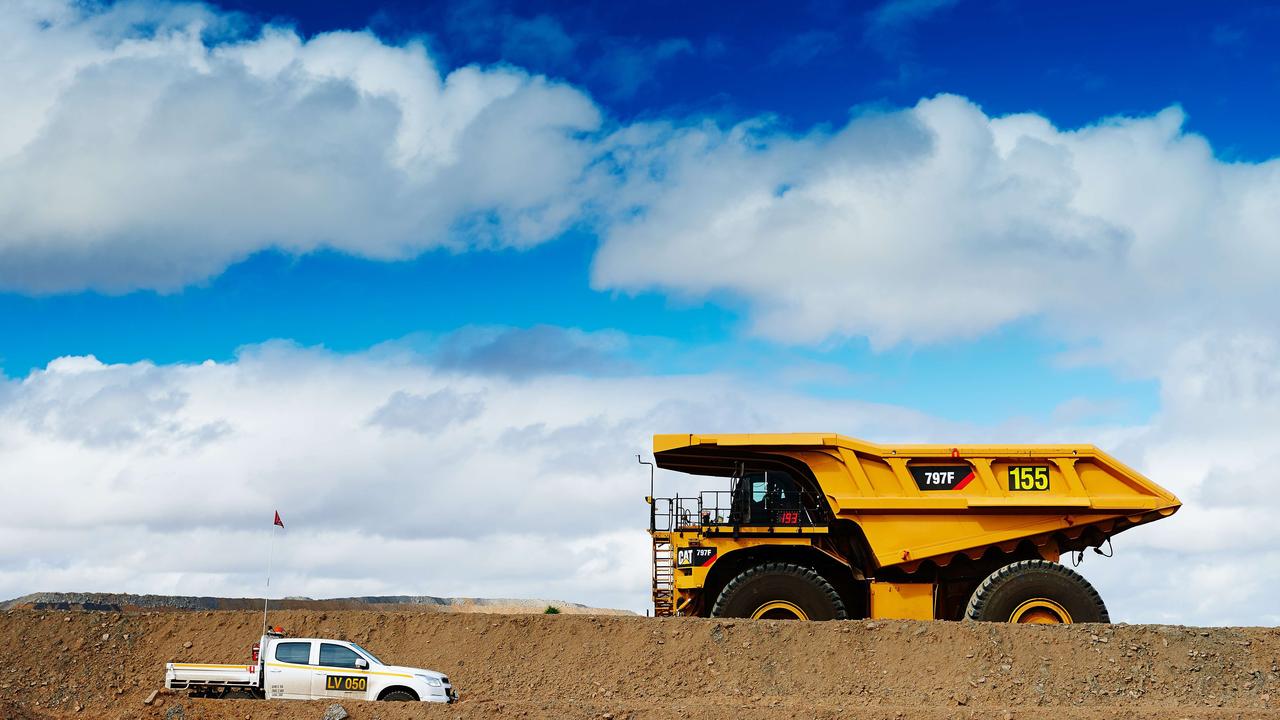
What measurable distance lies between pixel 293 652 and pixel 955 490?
13.2 meters

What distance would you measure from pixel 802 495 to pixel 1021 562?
449 cm

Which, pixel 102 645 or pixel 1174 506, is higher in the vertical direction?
pixel 1174 506

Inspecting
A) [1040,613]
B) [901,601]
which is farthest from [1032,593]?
[901,601]

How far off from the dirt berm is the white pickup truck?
7.22ft

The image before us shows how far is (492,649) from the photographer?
23484 millimetres

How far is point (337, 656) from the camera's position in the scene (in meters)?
19.7

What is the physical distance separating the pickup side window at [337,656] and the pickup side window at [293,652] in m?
0.22

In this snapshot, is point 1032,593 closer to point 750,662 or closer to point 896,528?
point 896,528

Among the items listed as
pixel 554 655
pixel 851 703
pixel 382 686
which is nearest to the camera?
pixel 382 686

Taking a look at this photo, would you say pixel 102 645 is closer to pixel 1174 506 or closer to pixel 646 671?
pixel 646 671

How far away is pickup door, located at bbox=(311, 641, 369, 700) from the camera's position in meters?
19.5

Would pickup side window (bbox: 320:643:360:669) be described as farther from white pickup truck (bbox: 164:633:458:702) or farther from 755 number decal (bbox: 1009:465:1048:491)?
755 number decal (bbox: 1009:465:1048:491)

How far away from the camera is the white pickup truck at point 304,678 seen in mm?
19359

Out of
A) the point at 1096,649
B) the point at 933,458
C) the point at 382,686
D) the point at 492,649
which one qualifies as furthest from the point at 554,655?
the point at 1096,649
